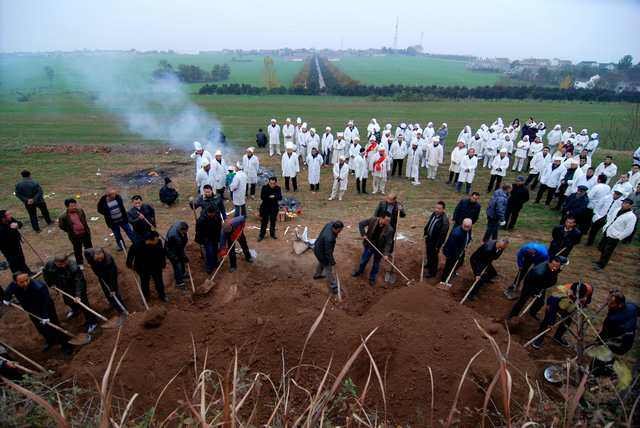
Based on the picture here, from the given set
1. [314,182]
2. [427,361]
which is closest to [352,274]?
[427,361]

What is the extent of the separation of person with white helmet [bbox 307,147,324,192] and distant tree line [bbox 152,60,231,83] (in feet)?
114

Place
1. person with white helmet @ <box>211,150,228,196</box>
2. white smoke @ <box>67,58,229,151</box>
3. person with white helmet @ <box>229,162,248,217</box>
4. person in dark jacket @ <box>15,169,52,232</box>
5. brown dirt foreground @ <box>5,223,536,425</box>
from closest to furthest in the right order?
brown dirt foreground @ <box>5,223,536,425</box>, person in dark jacket @ <box>15,169,52,232</box>, person with white helmet @ <box>229,162,248,217</box>, person with white helmet @ <box>211,150,228,196</box>, white smoke @ <box>67,58,229,151</box>

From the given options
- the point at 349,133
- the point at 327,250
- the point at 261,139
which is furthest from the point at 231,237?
the point at 261,139

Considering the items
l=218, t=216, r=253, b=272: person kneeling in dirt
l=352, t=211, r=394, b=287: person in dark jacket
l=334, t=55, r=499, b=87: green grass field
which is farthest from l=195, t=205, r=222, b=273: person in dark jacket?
l=334, t=55, r=499, b=87: green grass field

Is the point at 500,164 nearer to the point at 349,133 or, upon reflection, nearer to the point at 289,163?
the point at 349,133

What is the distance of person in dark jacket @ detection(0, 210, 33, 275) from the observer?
6.95 m

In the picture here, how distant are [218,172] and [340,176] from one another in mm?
3653

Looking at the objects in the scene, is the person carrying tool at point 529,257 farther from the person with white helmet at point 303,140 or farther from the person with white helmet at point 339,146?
the person with white helmet at point 303,140

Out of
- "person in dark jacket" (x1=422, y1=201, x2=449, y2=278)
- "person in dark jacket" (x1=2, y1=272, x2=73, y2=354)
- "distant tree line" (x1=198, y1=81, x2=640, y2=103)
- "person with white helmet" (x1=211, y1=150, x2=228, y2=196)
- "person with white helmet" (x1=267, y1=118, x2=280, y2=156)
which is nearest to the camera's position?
"person in dark jacket" (x1=2, y1=272, x2=73, y2=354)

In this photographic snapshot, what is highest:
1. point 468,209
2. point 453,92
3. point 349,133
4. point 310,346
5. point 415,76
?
point 415,76

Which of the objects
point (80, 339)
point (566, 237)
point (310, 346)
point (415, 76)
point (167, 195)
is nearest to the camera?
point (310, 346)

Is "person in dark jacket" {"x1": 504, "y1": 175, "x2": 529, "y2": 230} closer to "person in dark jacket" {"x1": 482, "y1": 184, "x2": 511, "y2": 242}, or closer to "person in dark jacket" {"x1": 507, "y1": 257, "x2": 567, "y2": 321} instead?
"person in dark jacket" {"x1": 482, "y1": 184, "x2": 511, "y2": 242}

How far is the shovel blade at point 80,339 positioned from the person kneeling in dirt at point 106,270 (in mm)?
652

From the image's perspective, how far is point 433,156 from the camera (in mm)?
13930
